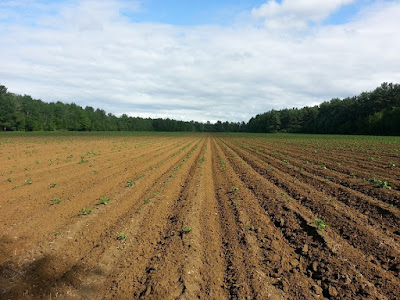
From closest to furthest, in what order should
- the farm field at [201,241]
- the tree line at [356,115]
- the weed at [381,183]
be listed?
the farm field at [201,241] → the weed at [381,183] → the tree line at [356,115]

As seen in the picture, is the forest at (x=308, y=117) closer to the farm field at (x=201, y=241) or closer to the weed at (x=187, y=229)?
the farm field at (x=201, y=241)

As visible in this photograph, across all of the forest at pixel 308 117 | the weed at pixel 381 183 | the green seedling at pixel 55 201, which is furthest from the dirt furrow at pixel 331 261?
the forest at pixel 308 117

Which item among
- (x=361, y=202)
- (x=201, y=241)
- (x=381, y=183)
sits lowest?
(x=201, y=241)

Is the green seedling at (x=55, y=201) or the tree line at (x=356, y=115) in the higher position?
the tree line at (x=356, y=115)

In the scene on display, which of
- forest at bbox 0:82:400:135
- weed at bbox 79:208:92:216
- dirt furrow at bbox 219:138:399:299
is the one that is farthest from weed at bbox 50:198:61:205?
forest at bbox 0:82:400:135

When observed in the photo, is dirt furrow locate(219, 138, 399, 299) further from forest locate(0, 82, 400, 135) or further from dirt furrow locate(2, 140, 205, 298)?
forest locate(0, 82, 400, 135)

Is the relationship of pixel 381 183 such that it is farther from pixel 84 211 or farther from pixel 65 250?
pixel 65 250

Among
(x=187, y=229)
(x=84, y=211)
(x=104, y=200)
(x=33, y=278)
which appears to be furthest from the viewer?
(x=104, y=200)

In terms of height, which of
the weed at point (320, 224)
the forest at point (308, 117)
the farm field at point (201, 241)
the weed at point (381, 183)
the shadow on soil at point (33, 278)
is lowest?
the shadow on soil at point (33, 278)

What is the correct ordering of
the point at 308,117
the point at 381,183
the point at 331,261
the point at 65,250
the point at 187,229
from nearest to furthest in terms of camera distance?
1. the point at 331,261
2. the point at 65,250
3. the point at 187,229
4. the point at 381,183
5. the point at 308,117

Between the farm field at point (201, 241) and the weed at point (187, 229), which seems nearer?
the farm field at point (201, 241)

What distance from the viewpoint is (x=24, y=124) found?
8606cm

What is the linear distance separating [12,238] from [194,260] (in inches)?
178

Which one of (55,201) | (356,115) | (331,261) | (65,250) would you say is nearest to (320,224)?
(331,261)
